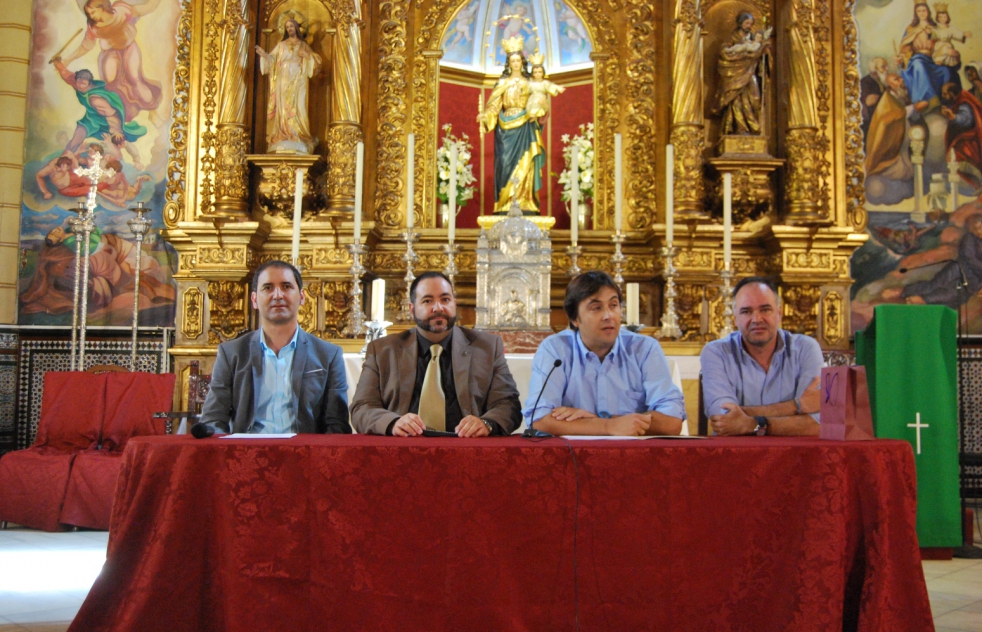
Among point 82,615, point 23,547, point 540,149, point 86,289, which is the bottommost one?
point 23,547

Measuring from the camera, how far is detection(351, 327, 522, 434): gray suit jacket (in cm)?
316

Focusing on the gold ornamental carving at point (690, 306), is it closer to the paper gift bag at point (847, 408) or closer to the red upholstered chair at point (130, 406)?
the red upholstered chair at point (130, 406)

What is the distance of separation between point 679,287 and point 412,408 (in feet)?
12.8

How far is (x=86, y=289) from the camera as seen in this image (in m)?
6.58

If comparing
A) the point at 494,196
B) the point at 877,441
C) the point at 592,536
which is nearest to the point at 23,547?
the point at 592,536

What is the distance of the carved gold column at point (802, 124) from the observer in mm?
6578

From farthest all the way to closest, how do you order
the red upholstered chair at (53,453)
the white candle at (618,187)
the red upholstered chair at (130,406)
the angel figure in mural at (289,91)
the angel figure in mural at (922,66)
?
the angel figure in mural at (922,66) → the angel figure in mural at (289,91) → the white candle at (618,187) → the red upholstered chair at (130,406) → the red upholstered chair at (53,453)

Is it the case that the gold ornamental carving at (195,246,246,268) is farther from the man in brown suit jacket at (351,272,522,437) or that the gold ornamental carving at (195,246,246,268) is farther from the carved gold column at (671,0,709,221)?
the man in brown suit jacket at (351,272,522,437)

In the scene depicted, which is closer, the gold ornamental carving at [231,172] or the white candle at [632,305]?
the white candle at [632,305]

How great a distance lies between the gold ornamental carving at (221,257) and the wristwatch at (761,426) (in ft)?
14.7

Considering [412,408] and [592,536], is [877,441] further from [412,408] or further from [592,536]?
[412,408]

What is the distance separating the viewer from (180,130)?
22.9ft

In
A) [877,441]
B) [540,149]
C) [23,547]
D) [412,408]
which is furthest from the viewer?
[540,149]

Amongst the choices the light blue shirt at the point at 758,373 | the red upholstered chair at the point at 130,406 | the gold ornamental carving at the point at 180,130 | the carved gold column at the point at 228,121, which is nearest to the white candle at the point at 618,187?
the light blue shirt at the point at 758,373
